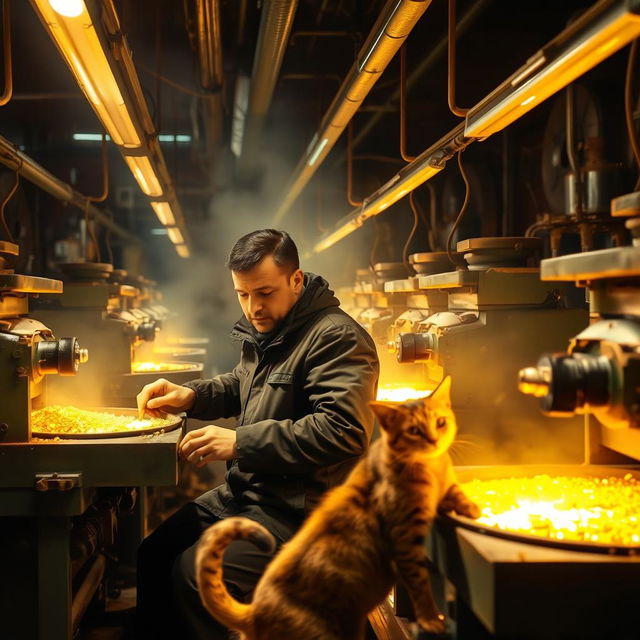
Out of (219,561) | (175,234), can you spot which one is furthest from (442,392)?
(175,234)

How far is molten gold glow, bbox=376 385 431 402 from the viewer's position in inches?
147

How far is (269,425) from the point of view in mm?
2510

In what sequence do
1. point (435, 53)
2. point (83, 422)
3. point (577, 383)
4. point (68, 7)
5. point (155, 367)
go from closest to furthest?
point (577, 383)
point (68, 7)
point (83, 422)
point (435, 53)
point (155, 367)

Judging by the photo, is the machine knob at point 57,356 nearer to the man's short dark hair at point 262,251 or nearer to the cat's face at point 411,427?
the man's short dark hair at point 262,251

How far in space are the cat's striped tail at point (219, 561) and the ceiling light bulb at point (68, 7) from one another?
1417 mm

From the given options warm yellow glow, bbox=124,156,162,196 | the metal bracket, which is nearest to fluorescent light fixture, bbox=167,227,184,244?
warm yellow glow, bbox=124,156,162,196

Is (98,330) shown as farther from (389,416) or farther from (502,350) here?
(389,416)

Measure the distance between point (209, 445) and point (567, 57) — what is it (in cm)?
169

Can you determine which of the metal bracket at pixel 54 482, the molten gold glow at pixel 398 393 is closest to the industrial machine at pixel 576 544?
the metal bracket at pixel 54 482

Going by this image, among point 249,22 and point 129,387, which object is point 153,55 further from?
point 129,387

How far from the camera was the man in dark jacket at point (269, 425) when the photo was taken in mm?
2461

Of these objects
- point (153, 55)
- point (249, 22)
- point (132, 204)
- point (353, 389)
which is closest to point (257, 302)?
point (353, 389)

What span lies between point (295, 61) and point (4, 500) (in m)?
4.50

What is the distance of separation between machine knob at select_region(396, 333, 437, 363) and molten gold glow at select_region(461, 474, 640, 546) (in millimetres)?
1171
